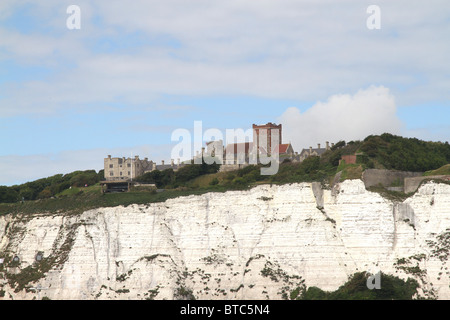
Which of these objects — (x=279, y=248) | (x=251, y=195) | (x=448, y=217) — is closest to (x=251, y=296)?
(x=279, y=248)

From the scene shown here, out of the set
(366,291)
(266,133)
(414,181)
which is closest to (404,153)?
(414,181)

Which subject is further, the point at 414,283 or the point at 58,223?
the point at 58,223

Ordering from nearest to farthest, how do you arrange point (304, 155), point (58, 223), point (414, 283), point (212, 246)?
1. point (414, 283)
2. point (212, 246)
3. point (58, 223)
4. point (304, 155)

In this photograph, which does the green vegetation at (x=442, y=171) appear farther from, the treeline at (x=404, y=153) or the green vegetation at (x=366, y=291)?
the green vegetation at (x=366, y=291)

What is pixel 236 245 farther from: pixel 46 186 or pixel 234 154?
pixel 46 186

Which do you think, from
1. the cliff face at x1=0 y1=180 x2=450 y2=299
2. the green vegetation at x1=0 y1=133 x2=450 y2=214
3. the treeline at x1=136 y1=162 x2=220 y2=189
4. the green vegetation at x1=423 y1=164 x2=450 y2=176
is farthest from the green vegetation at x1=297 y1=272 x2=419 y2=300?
the treeline at x1=136 y1=162 x2=220 y2=189

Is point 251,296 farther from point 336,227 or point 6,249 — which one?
point 6,249
